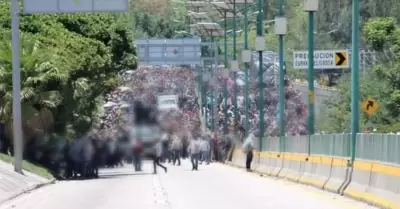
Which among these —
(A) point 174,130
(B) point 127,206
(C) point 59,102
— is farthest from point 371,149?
(A) point 174,130

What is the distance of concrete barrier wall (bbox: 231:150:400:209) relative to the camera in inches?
769

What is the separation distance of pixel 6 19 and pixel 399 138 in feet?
105

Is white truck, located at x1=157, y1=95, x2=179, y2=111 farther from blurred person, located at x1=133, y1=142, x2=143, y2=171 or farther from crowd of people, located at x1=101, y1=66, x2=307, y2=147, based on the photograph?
blurred person, located at x1=133, y1=142, x2=143, y2=171

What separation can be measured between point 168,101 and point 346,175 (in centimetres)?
6157

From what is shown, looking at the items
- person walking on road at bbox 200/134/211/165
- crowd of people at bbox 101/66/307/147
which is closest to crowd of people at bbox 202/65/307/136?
crowd of people at bbox 101/66/307/147

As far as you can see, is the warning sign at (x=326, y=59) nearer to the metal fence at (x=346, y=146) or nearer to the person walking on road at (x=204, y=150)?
the metal fence at (x=346, y=146)

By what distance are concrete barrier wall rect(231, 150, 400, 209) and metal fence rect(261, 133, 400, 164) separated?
0.70ft

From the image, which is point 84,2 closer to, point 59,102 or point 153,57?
point 59,102

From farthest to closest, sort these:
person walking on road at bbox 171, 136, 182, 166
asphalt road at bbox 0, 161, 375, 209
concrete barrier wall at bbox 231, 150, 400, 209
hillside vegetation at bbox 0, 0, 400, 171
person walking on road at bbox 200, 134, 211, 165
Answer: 1. person walking on road at bbox 171, 136, 182, 166
2. person walking on road at bbox 200, 134, 211, 165
3. hillside vegetation at bbox 0, 0, 400, 171
4. asphalt road at bbox 0, 161, 375, 209
5. concrete barrier wall at bbox 231, 150, 400, 209

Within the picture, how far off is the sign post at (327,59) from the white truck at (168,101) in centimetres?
3547

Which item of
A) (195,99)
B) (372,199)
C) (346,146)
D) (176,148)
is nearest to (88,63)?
(176,148)

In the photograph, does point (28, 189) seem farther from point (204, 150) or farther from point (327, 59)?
point (204, 150)

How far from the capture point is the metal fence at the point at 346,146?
20031mm

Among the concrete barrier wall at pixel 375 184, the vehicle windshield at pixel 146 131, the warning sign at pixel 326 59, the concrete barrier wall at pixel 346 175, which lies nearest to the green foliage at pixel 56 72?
the vehicle windshield at pixel 146 131
